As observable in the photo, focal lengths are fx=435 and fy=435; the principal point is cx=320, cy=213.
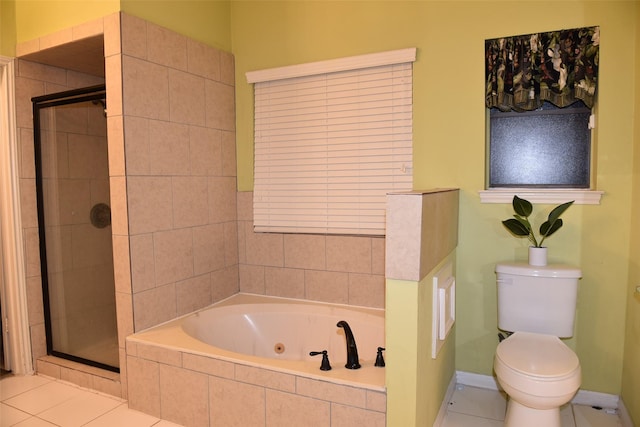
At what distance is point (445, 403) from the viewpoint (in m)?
2.45

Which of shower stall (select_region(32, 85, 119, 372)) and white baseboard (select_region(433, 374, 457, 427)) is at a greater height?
shower stall (select_region(32, 85, 119, 372))

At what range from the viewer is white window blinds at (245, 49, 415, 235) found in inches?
110

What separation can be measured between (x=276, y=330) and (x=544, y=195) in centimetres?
186

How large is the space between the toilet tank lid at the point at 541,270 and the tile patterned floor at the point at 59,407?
6.65 feet

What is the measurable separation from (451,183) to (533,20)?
3.29 feet

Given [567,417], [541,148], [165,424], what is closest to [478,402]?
[567,417]

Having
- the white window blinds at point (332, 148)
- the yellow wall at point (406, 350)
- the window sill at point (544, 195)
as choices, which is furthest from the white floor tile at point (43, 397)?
the window sill at point (544, 195)

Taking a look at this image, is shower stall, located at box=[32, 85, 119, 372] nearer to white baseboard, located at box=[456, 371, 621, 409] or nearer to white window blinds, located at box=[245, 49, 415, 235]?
white window blinds, located at box=[245, 49, 415, 235]

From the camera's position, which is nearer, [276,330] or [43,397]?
[43,397]

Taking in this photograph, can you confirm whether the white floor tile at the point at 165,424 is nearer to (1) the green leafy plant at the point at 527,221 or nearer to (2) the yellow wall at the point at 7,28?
(1) the green leafy plant at the point at 527,221

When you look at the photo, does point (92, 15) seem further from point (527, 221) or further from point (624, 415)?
point (624, 415)

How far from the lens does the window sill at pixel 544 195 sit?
7.76 ft

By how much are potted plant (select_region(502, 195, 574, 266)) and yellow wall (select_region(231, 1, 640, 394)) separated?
5.2 inches

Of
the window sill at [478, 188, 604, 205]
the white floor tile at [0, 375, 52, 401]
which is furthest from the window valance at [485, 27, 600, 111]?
the white floor tile at [0, 375, 52, 401]
